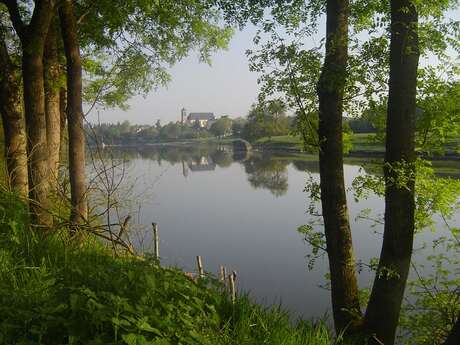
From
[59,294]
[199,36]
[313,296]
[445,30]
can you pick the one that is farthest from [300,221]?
[59,294]

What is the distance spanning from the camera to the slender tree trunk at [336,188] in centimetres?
595

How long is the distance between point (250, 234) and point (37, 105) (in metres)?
12.6

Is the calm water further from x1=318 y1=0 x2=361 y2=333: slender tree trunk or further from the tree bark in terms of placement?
the tree bark

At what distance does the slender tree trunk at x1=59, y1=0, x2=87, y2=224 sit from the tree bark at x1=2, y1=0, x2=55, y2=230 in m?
0.47

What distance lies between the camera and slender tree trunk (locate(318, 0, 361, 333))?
234 inches

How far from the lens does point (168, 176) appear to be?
143ft

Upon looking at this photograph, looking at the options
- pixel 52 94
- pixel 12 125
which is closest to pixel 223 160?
pixel 52 94

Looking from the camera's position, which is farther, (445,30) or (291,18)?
(291,18)

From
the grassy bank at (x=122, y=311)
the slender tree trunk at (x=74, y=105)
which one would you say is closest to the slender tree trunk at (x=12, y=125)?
the slender tree trunk at (x=74, y=105)

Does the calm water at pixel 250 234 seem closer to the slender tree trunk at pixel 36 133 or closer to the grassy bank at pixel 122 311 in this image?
the grassy bank at pixel 122 311

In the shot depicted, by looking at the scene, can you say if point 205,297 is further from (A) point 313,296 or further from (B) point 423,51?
(A) point 313,296

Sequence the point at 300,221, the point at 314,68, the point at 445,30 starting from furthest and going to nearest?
the point at 300,221
the point at 314,68
the point at 445,30

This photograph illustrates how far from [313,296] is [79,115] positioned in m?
7.71

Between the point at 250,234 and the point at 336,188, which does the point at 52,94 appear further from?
the point at 250,234
